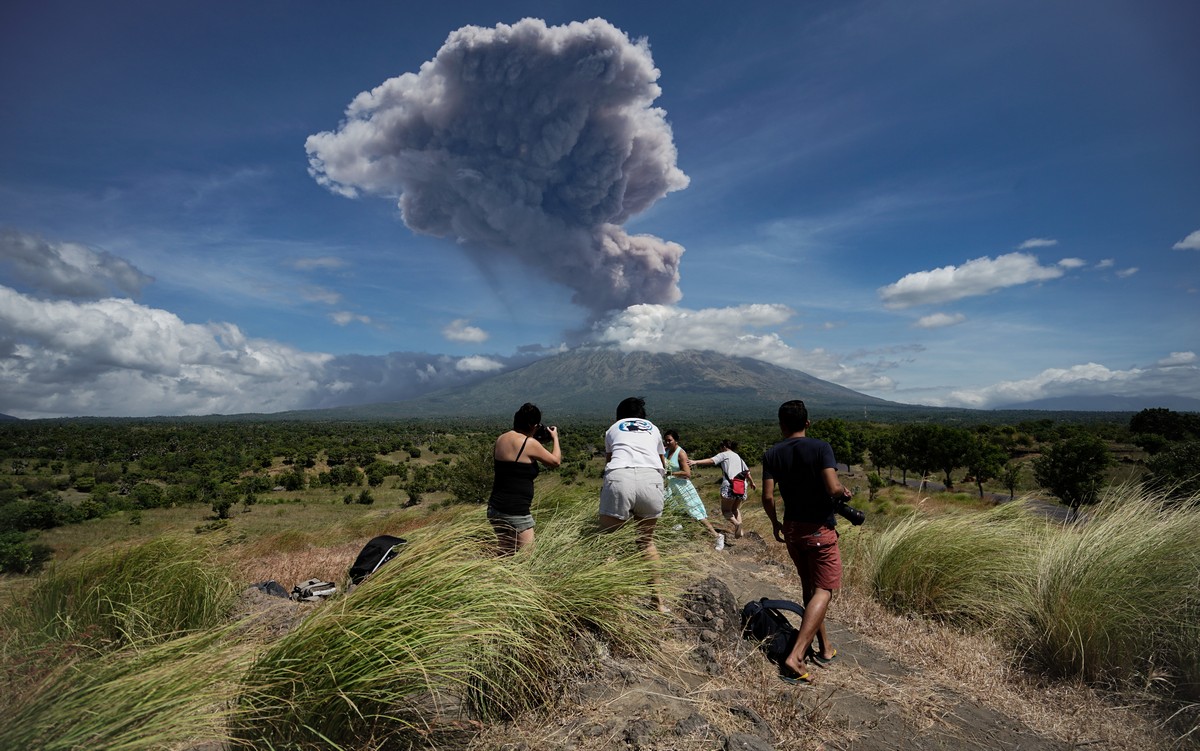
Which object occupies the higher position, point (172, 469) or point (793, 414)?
point (793, 414)

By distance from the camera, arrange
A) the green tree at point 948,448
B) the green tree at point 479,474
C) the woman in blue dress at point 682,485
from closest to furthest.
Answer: the woman in blue dress at point 682,485 → the green tree at point 479,474 → the green tree at point 948,448

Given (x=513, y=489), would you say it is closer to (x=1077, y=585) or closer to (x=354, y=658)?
(x=354, y=658)

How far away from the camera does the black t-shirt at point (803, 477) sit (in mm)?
3861

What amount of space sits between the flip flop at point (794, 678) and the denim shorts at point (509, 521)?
7.62 ft

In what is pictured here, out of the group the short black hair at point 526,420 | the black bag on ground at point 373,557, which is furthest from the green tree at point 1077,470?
the black bag on ground at point 373,557

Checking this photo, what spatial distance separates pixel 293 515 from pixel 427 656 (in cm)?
3725

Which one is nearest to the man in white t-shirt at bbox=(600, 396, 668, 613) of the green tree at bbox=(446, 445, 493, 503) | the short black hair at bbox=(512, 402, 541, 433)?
the short black hair at bbox=(512, 402, 541, 433)

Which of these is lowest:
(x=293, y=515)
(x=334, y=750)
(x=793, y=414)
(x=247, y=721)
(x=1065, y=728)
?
(x=293, y=515)

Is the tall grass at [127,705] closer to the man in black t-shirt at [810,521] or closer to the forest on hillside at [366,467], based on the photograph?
the man in black t-shirt at [810,521]

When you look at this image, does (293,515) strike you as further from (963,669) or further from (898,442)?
(898,442)

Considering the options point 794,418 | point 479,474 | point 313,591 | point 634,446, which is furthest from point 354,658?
point 479,474

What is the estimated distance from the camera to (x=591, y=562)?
3742 mm

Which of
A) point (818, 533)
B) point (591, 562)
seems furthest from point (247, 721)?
point (818, 533)

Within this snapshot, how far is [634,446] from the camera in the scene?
4.39 m
